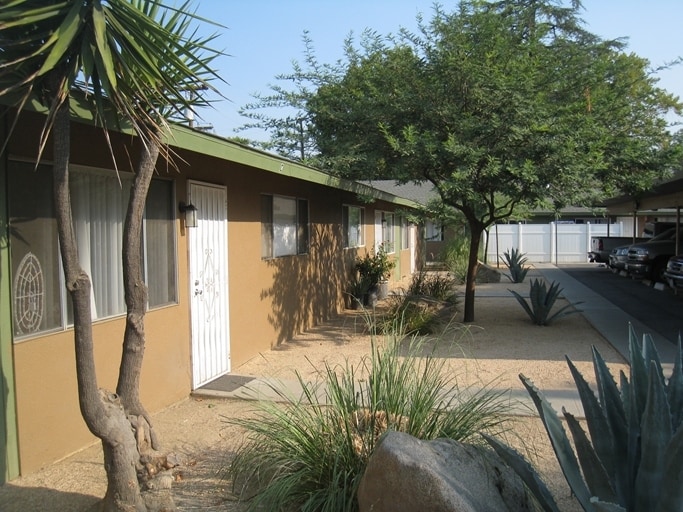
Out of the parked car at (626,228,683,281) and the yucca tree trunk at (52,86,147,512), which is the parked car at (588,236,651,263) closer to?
the parked car at (626,228,683,281)

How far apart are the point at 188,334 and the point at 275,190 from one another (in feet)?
11.8

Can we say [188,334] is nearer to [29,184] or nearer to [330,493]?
[29,184]

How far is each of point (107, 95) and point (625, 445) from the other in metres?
3.56

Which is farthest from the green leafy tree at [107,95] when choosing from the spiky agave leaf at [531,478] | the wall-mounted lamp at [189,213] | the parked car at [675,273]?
the parked car at [675,273]

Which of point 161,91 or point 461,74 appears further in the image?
point 461,74

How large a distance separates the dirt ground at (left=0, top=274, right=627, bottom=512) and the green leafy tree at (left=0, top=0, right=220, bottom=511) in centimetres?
57

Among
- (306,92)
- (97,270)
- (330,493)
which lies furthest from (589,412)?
(306,92)

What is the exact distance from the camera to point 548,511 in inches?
122

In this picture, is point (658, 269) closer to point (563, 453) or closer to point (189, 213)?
point (189, 213)

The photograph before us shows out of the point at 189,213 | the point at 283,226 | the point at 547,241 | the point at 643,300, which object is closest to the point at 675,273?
the point at 643,300

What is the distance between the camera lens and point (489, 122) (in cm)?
952

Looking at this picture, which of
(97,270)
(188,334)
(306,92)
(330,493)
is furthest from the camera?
(306,92)

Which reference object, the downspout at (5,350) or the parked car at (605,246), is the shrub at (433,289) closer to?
the downspout at (5,350)

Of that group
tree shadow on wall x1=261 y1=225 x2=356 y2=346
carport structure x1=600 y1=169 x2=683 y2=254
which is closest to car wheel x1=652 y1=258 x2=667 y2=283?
carport structure x1=600 y1=169 x2=683 y2=254
